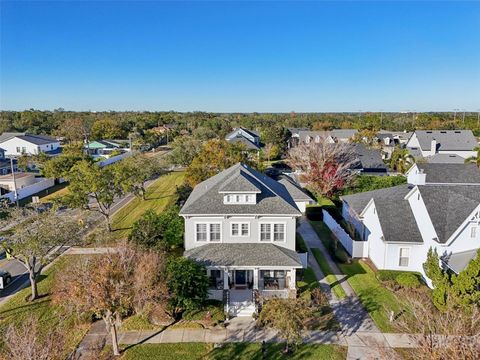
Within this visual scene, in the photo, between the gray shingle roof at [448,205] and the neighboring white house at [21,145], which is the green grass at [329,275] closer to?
the gray shingle roof at [448,205]

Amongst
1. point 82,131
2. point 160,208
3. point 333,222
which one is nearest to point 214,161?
point 160,208

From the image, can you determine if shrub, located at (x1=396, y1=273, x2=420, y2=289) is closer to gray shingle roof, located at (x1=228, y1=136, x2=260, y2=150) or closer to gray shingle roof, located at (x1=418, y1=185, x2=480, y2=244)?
gray shingle roof, located at (x1=418, y1=185, x2=480, y2=244)

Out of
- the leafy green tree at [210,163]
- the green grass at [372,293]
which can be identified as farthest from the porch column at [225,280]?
the leafy green tree at [210,163]

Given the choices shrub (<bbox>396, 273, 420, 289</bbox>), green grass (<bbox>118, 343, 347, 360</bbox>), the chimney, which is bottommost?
green grass (<bbox>118, 343, 347, 360</bbox>)

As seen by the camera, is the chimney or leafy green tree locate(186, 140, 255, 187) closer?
leafy green tree locate(186, 140, 255, 187)

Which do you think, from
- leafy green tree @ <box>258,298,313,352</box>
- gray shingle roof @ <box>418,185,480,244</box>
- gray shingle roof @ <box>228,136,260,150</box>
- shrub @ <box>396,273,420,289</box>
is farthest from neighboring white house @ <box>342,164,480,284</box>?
gray shingle roof @ <box>228,136,260,150</box>

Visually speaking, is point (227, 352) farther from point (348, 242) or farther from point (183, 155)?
point (183, 155)

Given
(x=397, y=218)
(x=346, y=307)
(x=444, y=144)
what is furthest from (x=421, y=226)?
(x=444, y=144)
